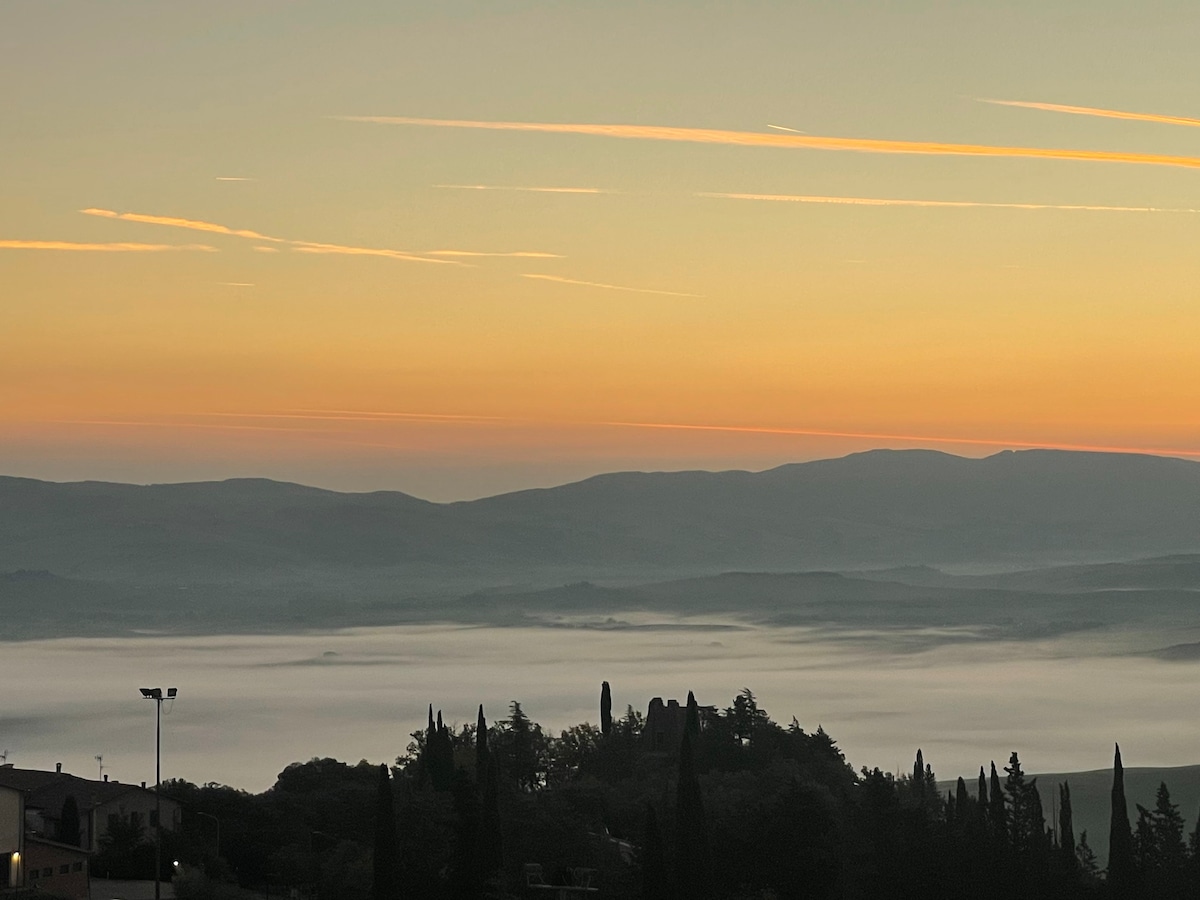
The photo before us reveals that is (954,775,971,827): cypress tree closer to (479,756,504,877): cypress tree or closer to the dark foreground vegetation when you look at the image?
the dark foreground vegetation

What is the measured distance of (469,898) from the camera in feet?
199

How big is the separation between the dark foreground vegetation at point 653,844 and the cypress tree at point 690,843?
0.07 meters

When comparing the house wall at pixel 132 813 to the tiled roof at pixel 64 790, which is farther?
the tiled roof at pixel 64 790

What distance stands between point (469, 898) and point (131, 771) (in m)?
113

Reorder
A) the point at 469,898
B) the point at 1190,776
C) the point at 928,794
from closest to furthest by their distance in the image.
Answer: the point at 469,898
the point at 928,794
the point at 1190,776

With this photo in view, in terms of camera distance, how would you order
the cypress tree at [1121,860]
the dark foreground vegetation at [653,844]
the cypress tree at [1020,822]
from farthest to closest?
1. the cypress tree at [1020,822]
2. the cypress tree at [1121,860]
3. the dark foreground vegetation at [653,844]

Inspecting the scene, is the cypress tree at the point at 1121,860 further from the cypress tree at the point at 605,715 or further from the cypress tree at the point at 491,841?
the cypress tree at the point at 605,715

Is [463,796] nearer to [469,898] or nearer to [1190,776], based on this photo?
[469,898]

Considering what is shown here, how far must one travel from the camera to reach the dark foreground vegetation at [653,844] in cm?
6206

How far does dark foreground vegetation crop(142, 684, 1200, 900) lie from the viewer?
62.1 metres

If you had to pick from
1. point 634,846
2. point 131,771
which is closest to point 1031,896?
point 634,846

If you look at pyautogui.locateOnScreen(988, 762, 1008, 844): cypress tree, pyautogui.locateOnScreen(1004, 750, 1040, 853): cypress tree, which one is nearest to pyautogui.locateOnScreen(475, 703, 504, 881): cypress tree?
pyautogui.locateOnScreen(988, 762, 1008, 844): cypress tree

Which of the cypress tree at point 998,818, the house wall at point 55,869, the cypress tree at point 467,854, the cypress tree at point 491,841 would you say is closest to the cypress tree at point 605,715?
the cypress tree at point 998,818

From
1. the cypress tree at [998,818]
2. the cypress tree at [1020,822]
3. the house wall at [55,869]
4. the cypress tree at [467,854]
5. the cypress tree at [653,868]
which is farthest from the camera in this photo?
the cypress tree at [1020,822]
